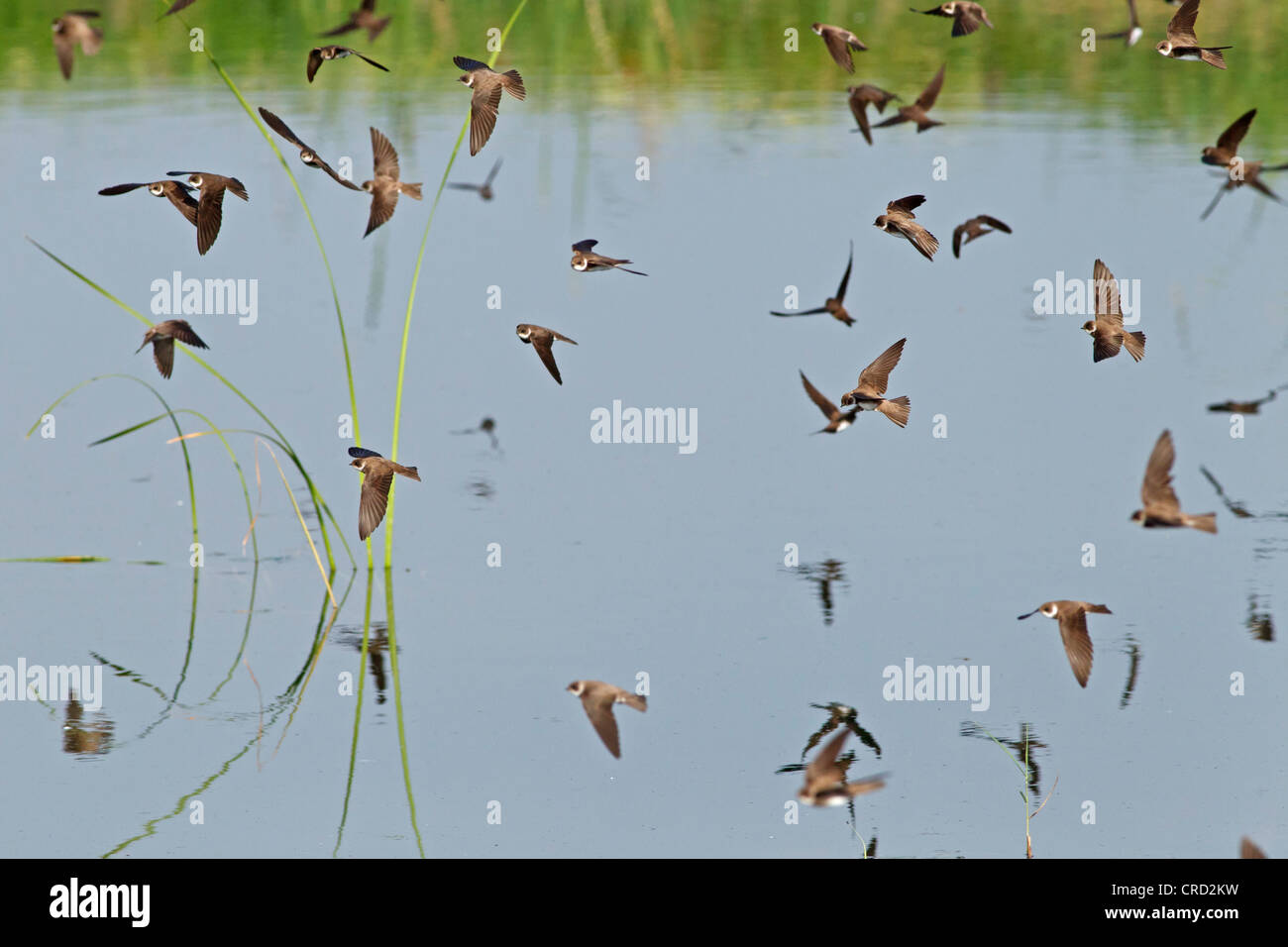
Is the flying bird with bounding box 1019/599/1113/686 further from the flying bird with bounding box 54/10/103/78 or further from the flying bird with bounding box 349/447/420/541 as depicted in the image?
the flying bird with bounding box 54/10/103/78

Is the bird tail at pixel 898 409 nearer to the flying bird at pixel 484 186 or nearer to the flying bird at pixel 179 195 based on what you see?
the flying bird at pixel 179 195

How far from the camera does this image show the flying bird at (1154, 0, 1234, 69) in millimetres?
5215

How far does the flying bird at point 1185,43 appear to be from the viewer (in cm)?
521

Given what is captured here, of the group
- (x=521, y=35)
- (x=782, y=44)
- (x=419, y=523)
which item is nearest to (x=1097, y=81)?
(x=782, y=44)

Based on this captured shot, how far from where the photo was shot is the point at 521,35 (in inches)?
498

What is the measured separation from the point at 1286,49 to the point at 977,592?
793cm

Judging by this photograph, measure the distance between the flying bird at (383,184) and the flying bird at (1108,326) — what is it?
1966mm

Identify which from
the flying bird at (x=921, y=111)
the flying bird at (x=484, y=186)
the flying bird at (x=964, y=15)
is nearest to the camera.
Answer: the flying bird at (x=964, y=15)

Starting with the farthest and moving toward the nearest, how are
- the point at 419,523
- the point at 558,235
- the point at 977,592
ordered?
the point at 558,235 → the point at 419,523 → the point at 977,592

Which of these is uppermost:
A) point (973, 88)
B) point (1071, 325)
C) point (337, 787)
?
point (973, 88)

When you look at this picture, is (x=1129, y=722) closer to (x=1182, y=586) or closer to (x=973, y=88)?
(x=1182, y=586)

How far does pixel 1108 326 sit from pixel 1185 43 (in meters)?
→ 0.94

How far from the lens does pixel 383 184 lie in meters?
5.29

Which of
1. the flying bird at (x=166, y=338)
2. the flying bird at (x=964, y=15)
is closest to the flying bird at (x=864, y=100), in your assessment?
the flying bird at (x=964, y=15)
